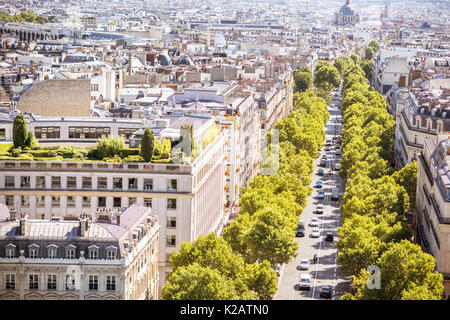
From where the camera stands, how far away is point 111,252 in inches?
1432

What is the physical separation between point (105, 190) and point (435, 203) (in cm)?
1685

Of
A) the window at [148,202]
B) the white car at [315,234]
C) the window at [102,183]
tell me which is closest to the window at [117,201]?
the window at [102,183]

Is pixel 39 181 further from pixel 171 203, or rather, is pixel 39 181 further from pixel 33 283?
pixel 33 283

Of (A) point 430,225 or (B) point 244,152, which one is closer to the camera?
(A) point 430,225

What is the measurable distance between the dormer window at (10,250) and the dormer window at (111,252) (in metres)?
3.63

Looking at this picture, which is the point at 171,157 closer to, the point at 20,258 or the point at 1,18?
the point at 20,258

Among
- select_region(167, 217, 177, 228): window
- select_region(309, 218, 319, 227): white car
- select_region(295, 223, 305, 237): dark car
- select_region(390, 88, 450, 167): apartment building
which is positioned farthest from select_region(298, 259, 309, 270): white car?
select_region(390, 88, 450, 167): apartment building

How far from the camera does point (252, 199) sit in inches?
2175

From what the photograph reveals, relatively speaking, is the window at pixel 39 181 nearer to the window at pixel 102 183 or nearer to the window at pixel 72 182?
the window at pixel 72 182

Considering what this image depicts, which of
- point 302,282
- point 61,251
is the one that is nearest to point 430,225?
point 302,282

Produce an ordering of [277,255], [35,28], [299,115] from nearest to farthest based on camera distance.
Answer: [277,255]
[299,115]
[35,28]

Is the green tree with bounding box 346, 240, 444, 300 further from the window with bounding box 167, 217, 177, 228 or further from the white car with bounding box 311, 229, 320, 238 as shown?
the white car with bounding box 311, 229, 320, 238

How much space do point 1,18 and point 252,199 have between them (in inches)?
4696

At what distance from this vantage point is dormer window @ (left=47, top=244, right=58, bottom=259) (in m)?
36.2
